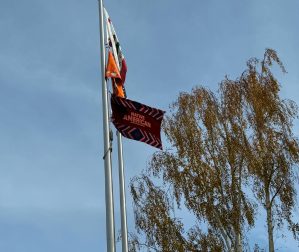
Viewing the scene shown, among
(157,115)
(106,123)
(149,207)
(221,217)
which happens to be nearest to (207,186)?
(221,217)

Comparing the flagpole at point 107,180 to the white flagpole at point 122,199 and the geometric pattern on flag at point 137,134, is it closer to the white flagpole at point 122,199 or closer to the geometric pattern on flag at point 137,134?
the geometric pattern on flag at point 137,134

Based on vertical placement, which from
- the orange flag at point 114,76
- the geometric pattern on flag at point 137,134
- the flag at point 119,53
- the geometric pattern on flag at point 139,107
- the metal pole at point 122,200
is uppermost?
the flag at point 119,53

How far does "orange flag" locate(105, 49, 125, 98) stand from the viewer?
9.46 metres

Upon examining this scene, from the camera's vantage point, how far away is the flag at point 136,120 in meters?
8.98

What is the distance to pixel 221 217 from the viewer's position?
15.3 m

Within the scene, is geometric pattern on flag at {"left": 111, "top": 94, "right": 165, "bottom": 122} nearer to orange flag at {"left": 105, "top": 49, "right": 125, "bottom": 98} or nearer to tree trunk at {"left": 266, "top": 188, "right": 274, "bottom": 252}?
orange flag at {"left": 105, "top": 49, "right": 125, "bottom": 98}

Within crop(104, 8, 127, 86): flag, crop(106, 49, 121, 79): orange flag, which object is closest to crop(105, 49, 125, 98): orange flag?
crop(106, 49, 121, 79): orange flag

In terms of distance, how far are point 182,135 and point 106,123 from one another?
9.41 m

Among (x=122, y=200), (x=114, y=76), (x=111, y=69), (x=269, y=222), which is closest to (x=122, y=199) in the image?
(x=122, y=200)

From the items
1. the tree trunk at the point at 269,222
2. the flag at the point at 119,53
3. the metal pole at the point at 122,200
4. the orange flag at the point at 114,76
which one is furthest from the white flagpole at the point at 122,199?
the tree trunk at the point at 269,222

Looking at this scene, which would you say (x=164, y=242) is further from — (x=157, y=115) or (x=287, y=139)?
(x=157, y=115)

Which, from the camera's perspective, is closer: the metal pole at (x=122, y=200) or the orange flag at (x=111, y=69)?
the metal pole at (x=122, y=200)

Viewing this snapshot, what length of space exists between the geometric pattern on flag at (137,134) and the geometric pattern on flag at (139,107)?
0.39 meters

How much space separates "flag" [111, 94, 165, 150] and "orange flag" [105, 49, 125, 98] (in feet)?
1.93
